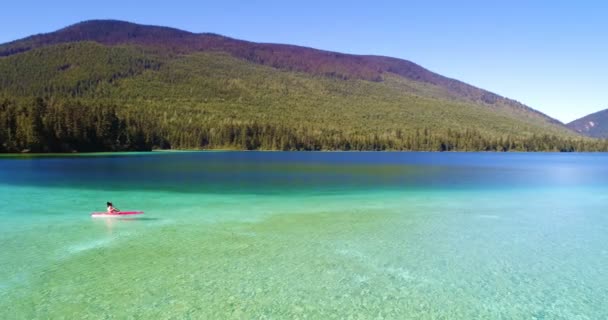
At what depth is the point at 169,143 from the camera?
15525cm

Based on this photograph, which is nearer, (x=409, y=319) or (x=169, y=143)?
(x=409, y=319)

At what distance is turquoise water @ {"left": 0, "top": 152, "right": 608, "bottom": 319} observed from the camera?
1148 cm

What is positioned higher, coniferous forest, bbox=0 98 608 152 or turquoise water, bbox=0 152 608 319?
coniferous forest, bbox=0 98 608 152

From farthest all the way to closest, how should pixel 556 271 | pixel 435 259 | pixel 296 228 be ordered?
pixel 296 228, pixel 435 259, pixel 556 271

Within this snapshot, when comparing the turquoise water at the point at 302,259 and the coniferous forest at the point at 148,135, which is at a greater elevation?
the coniferous forest at the point at 148,135

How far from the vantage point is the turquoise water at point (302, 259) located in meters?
11.5

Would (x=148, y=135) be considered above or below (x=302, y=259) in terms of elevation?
above

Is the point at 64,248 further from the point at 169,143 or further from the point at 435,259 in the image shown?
the point at 169,143

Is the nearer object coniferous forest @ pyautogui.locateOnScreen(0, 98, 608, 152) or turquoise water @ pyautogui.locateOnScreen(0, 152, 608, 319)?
turquoise water @ pyautogui.locateOnScreen(0, 152, 608, 319)

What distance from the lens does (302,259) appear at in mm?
15688

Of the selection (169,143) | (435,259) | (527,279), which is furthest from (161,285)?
(169,143)

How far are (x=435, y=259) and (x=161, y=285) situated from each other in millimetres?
8638

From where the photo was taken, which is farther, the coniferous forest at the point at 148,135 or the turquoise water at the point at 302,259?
the coniferous forest at the point at 148,135

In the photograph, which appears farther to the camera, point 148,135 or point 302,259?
point 148,135
